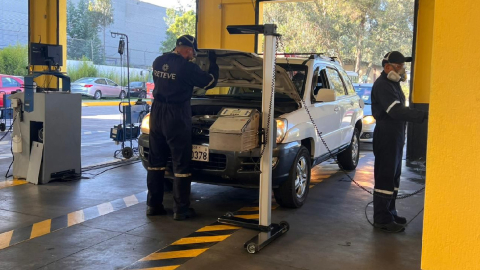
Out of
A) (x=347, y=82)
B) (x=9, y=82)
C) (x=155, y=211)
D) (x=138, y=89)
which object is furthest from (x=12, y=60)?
(x=155, y=211)

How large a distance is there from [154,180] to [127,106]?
418 cm

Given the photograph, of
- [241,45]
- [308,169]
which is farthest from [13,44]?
[308,169]

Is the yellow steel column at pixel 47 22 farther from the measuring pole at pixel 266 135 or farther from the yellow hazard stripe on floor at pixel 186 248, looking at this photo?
the measuring pole at pixel 266 135

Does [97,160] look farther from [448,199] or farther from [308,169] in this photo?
[448,199]

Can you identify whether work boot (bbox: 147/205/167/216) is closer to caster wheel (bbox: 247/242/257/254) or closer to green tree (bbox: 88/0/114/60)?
caster wheel (bbox: 247/242/257/254)

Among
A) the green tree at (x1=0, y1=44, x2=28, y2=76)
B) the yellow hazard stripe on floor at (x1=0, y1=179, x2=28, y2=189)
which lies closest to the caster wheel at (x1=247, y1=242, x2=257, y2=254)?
the yellow hazard stripe on floor at (x1=0, y1=179, x2=28, y2=189)

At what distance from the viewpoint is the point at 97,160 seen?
8969 millimetres

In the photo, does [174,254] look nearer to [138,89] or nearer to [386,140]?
[386,140]

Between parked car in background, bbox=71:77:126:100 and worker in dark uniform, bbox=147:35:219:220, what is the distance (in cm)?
2248

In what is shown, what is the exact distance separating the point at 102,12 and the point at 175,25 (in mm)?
6582

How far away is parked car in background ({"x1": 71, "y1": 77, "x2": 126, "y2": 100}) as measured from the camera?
1076 inches

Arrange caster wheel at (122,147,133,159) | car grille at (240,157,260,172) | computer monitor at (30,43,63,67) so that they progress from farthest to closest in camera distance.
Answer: caster wheel at (122,147,133,159), computer monitor at (30,43,63,67), car grille at (240,157,260,172)

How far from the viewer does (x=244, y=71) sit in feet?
20.1

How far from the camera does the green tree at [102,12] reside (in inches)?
1381
